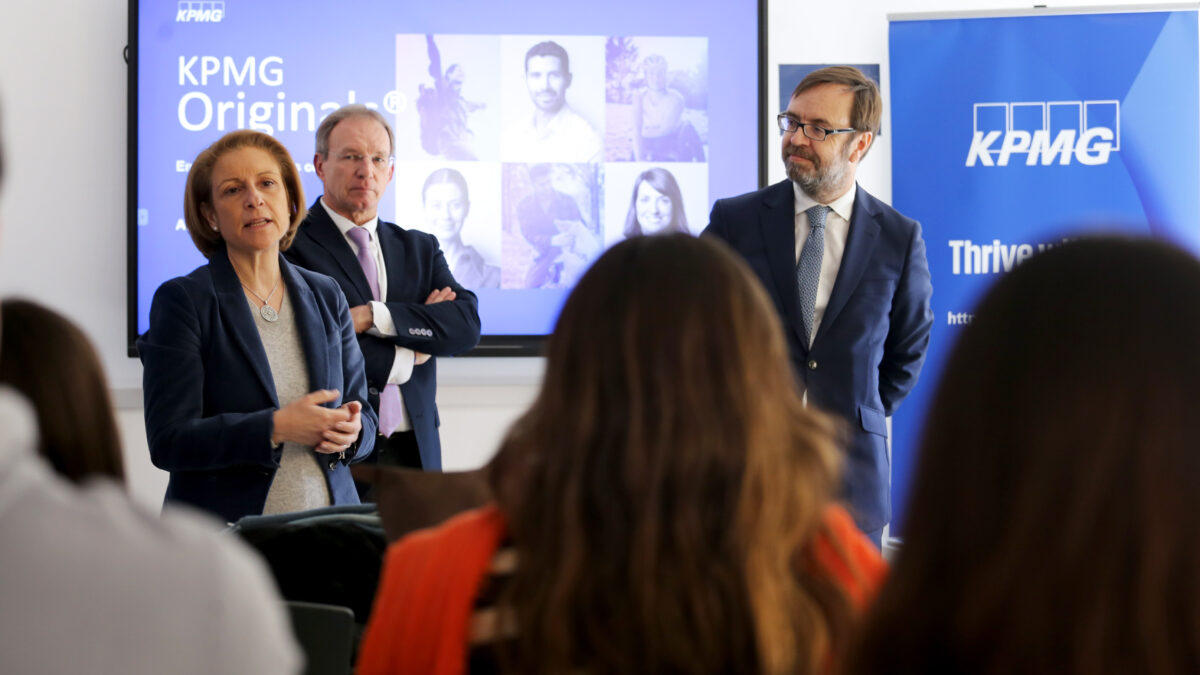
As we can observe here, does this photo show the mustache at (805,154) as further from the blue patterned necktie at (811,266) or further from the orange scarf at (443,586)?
the orange scarf at (443,586)

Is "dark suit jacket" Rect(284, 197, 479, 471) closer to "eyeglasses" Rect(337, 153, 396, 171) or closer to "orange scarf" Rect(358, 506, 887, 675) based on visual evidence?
"eyeglasses" Rect(337, 153, 396, 171)

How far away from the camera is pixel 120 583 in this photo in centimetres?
74

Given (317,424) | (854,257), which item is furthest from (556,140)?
(317,424)

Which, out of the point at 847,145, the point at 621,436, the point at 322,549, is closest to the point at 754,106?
the point at 847,145

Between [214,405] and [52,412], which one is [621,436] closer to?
[52,412]

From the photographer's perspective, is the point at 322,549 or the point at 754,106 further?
the point at 754,106

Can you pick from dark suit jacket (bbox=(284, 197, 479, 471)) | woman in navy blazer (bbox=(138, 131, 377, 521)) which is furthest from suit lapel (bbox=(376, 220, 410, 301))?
woman in navy blazer (bbox=(138, 131, 377, 521))

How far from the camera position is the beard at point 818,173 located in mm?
3588

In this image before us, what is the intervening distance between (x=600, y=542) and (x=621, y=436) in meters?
0.11

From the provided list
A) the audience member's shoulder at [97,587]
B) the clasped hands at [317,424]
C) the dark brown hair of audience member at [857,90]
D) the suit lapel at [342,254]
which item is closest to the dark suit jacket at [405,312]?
the suit lapel at [342,254]

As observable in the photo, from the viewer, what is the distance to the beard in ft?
11.8

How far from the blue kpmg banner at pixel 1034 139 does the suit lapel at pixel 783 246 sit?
1454 millimetres

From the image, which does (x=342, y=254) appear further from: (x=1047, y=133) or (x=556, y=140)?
(x=1047, y=133)

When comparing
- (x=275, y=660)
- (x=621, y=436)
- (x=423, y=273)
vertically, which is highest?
(x=423, y=273)
